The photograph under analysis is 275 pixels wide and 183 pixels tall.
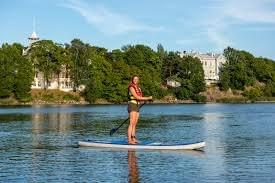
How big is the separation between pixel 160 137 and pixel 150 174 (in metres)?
17.1

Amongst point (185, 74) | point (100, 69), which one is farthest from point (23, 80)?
point (185, 74)

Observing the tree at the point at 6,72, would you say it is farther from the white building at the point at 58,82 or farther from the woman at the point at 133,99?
the woman at the point at 133,99

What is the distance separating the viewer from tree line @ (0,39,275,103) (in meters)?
149

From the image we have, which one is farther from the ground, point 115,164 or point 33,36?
point 33,36

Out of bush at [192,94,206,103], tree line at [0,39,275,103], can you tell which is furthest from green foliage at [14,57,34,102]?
bush at [192,94,206,103]

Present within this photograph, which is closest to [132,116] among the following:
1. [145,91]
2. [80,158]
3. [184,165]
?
[80,158]

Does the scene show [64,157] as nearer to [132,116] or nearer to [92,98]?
[132,116]

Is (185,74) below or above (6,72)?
above

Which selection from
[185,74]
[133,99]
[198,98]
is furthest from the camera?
[185,74]

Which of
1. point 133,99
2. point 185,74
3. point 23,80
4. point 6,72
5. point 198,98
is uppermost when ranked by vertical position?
point 185,74

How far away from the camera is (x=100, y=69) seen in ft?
539

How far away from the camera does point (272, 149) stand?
28.8m

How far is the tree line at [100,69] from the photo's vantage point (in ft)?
488

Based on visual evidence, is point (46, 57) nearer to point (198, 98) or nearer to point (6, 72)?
point (6, 72)
